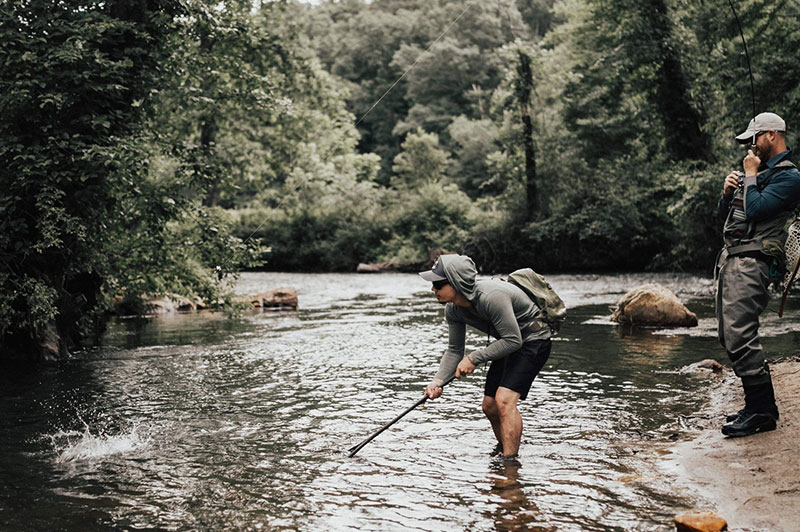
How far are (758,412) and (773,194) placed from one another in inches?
66.1

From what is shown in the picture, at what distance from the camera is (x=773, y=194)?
5.74 meters

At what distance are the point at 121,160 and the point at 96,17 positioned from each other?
217cm

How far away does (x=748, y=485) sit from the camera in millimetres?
5039

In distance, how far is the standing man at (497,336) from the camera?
5.85 m

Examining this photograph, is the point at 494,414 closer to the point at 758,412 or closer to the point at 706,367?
the point at 758,412

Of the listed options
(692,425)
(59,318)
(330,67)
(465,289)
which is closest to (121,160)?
(59,318)

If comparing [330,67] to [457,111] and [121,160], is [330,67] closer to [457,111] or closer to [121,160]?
[457,111]

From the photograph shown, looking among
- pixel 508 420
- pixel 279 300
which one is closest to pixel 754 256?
pixel 508 420

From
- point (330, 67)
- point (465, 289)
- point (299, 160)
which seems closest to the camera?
point (465, 289)

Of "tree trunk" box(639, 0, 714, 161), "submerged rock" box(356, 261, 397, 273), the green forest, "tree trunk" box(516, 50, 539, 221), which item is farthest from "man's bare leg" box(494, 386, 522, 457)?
"submerged rock" box(356, 261, 397, 273)

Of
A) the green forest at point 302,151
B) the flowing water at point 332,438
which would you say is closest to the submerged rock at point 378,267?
the green forest at point 302,151

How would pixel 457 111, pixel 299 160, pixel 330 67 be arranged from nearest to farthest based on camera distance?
pixel 299 160
pixel 457 111
pixel 330 67

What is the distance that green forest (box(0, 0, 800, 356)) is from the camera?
1069 centimetres

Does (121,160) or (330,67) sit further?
(330,67)
